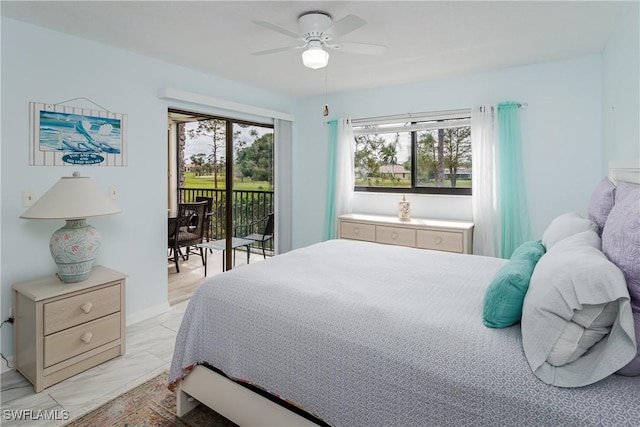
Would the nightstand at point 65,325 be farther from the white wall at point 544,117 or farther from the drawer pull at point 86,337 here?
the white wall at point 544,117

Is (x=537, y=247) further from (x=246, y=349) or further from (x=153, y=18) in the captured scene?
(x=153, y=18)

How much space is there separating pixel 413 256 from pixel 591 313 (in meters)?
1.54

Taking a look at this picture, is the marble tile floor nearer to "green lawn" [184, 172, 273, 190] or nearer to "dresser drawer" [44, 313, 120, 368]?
"dresser drawer" [44, 313, 120, 368]

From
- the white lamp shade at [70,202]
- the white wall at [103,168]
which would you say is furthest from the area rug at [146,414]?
the white lamp shade at [70,202]

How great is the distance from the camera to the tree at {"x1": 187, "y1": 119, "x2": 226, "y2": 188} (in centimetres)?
402

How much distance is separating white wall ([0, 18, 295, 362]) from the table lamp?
28 cm

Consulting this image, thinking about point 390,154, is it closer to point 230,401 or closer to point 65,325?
point 230,401

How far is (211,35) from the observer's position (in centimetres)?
273

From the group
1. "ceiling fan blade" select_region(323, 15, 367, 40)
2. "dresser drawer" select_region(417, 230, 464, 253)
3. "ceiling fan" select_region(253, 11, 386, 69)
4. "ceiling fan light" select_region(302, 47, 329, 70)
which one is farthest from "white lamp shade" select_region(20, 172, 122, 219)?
"dresser drawer" select_region(417, 230, 464, 253)

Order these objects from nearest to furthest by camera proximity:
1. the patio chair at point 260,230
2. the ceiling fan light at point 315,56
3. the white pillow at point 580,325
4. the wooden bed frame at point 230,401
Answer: the white pillow at point 580,325
the wooden bed frame at point 230,401
the ceiling fan light at point 315,56
the patio chair at point 260,230

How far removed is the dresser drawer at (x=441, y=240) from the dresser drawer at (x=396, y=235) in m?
0.09

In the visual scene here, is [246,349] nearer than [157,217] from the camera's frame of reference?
Yes

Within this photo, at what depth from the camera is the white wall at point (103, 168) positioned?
8.11 ft

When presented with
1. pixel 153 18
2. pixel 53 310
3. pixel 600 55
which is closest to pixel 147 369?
pixel 53 310
